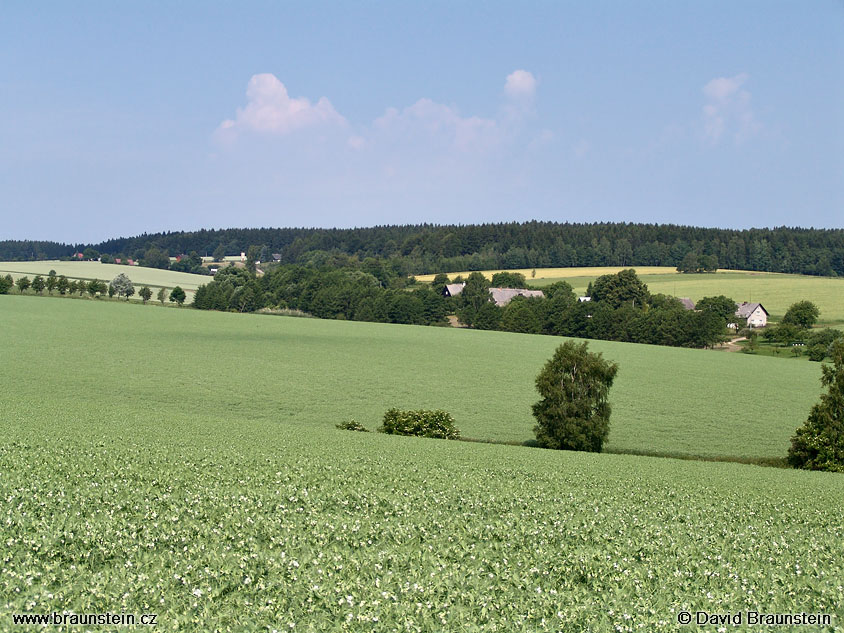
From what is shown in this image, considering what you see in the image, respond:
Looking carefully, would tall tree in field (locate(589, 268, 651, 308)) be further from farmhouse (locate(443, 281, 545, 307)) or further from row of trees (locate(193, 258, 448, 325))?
row of trees (locate(193, 258, 448, 325))

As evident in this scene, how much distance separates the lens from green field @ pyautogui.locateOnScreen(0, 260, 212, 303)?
140 metres

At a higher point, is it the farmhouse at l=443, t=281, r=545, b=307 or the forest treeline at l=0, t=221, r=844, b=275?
the forest treeline at l=0, t=221, r=844, b=275

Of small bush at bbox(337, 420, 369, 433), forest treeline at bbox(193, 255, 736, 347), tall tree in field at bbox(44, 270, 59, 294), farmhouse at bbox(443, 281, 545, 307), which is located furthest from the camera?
farmhouse at bbox(443, 281, 545, 307)

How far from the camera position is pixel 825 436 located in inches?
1320

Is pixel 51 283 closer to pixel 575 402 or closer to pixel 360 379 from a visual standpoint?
pixel 360 379

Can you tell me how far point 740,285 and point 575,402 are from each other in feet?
362

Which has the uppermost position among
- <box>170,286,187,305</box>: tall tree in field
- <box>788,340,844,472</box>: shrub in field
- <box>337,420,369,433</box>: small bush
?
<box>170,286,187,305</box>: tall tree in field

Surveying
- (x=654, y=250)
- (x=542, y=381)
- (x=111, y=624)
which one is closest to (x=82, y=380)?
(x=542, y=381)

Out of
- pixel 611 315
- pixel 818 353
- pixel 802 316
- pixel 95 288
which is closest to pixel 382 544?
pixel 818 353

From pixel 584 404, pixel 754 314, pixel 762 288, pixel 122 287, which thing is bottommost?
pixel 584 404

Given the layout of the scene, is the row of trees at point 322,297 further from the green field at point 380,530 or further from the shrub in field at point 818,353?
the green field at point 380,530

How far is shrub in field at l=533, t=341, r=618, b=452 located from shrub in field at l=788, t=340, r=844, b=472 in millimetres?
8821

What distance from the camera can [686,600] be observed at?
9.52m

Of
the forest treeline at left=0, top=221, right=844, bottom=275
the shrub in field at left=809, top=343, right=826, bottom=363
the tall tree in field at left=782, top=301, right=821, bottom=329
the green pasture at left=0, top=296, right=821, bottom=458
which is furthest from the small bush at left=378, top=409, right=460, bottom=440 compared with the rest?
the forest treeline at left=0, top=221, right=844, bottom=275
